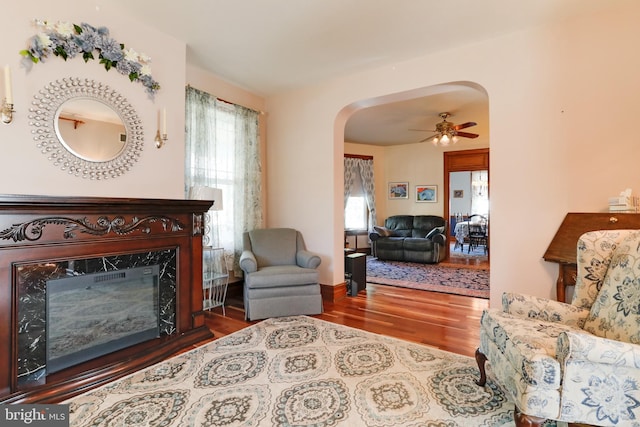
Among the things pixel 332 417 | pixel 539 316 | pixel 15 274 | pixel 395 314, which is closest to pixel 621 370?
pixel 539 316

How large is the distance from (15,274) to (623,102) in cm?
443

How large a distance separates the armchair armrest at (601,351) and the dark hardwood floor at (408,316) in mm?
1289

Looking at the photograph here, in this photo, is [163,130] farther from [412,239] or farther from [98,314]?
[412,239]

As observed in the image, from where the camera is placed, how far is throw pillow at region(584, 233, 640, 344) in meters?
1.55

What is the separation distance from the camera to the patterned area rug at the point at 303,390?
5.68 feet

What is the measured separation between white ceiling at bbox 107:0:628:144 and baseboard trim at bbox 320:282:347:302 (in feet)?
8.64

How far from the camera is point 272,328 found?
305cm

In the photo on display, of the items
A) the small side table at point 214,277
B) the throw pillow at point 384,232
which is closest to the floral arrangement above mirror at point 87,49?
the small side table at point 214,277

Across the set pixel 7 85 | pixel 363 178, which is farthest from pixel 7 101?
pixel 363 178

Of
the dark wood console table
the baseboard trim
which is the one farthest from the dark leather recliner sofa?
the dark wood console table

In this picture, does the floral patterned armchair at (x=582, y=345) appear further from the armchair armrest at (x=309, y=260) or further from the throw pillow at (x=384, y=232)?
the throw pillow at (x=384, y=232)

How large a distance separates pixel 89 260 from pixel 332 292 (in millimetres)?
2593

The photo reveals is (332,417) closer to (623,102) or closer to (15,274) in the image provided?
(15,274)

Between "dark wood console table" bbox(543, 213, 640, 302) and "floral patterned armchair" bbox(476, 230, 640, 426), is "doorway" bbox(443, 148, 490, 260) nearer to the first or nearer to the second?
"dark wood console table" bbox(543, 213, 640, 302)
